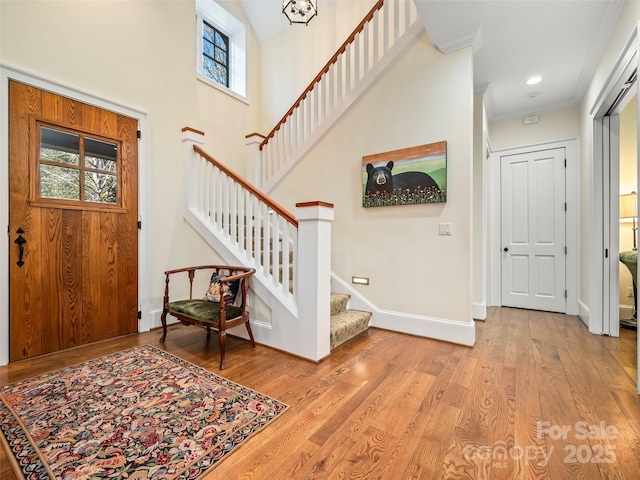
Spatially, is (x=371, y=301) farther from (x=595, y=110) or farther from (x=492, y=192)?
(x=595, y=110)

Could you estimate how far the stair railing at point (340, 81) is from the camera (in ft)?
10.3

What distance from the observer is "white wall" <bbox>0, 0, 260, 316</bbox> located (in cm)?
247

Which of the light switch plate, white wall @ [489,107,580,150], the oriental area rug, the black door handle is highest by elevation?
white wall @ [489,107,580,150]

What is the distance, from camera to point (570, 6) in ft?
7.71

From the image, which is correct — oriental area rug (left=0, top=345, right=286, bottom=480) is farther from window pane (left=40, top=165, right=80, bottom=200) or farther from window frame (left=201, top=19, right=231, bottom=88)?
window frame (left=201, top=19, right=231, bottom=88)

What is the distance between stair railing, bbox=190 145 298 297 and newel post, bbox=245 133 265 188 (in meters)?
0.91

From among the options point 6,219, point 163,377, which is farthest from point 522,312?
point 6,219

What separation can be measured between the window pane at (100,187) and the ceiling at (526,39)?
3328mm

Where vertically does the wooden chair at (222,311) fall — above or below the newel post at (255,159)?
below

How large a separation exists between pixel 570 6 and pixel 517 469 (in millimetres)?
3347

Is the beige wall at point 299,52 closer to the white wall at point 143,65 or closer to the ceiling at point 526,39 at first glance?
the white wall at point 143,65

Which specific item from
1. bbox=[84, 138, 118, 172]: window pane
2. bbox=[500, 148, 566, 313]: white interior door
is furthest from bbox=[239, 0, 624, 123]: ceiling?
bbox=[84, 138, 118, 172]: window pane

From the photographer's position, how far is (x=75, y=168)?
271 centimetres

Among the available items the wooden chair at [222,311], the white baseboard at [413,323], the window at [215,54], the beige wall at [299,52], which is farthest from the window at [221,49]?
the white baseboard at [413,323]
